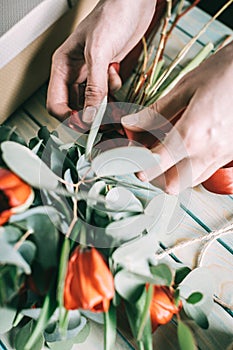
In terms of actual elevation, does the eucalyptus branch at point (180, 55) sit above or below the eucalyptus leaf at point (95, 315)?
above

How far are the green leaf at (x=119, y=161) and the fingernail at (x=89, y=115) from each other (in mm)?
177

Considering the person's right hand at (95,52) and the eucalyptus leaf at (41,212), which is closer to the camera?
the eucalyptus leaf at (41,212)

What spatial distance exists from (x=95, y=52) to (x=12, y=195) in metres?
0.33

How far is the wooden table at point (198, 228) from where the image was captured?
659mm

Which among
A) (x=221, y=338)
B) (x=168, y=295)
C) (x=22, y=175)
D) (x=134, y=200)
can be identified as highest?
(x=22, y=175)

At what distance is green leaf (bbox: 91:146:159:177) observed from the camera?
20.2 inches

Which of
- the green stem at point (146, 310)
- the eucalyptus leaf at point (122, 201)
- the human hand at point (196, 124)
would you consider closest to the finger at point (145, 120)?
the human hand at point (196, 124)

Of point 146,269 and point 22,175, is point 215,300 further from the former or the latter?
point 22,175

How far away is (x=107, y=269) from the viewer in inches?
19.0

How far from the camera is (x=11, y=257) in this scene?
452 millimetres

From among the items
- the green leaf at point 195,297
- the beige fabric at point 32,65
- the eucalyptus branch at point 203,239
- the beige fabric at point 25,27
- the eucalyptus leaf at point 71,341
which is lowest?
the eucalyptus branch at point 203,239

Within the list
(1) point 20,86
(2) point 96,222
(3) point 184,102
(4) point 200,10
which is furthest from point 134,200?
(4) point 200,10

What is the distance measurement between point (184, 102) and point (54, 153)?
0.18m

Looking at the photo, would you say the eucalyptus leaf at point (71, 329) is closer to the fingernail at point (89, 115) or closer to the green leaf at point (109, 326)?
the green leaf at point (109, 326)
